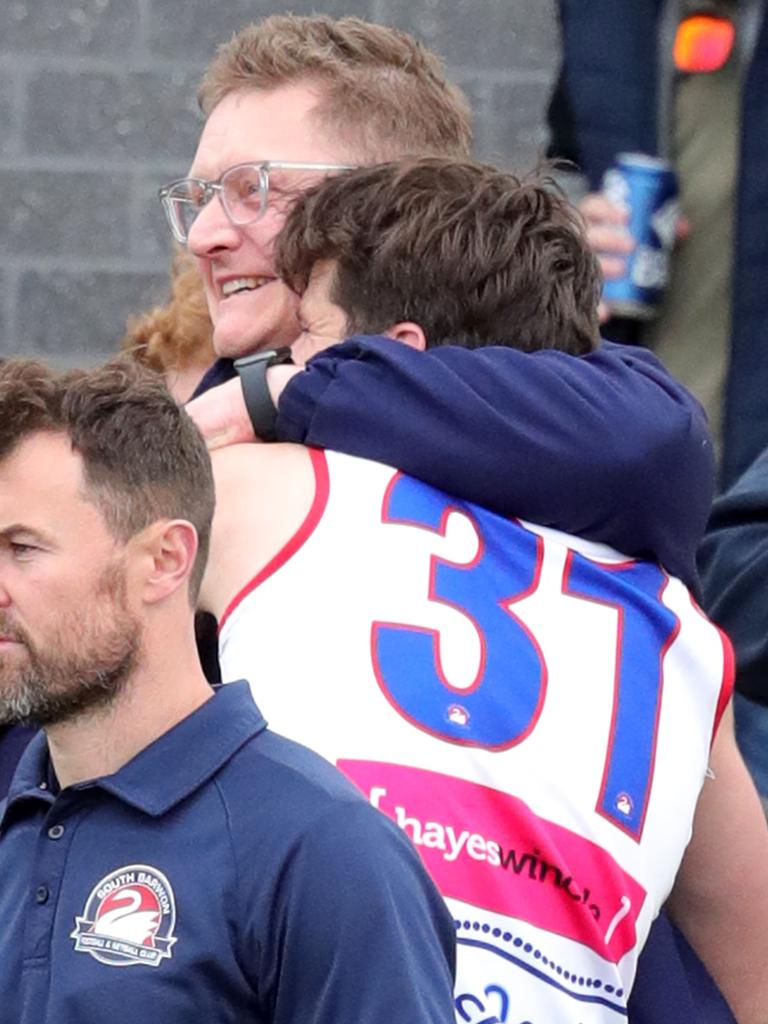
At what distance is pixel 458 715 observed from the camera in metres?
2.21

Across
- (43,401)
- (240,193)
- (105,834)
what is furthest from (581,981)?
(240,193)

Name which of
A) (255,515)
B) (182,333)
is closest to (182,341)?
(182,333)

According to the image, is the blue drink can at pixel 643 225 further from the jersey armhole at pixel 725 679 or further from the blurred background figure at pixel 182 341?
the jersey armhole at pixel 725 679

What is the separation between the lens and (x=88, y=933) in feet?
6.26

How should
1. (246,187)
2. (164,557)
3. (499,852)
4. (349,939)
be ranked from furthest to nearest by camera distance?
(246,187)
(499,852)
(164,557)
(349,939)

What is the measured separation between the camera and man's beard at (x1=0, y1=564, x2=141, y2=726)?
1990mm

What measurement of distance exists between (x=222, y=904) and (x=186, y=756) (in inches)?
5.9

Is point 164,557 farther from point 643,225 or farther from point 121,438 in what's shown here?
point 643,225

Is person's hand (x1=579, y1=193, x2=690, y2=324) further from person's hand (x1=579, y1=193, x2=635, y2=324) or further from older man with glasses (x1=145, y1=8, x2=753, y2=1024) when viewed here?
older man with glasses (x1=145, y1=8, x2=753, y2=1024)

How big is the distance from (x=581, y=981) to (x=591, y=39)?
2.03 m

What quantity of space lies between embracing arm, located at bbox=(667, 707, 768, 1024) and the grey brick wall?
281 centimetres

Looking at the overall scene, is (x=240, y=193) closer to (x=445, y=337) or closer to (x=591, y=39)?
(x=445, y=337)

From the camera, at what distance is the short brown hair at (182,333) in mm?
3648

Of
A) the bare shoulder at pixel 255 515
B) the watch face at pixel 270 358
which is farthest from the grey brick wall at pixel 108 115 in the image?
the bare shoulder at pixel 255 515
